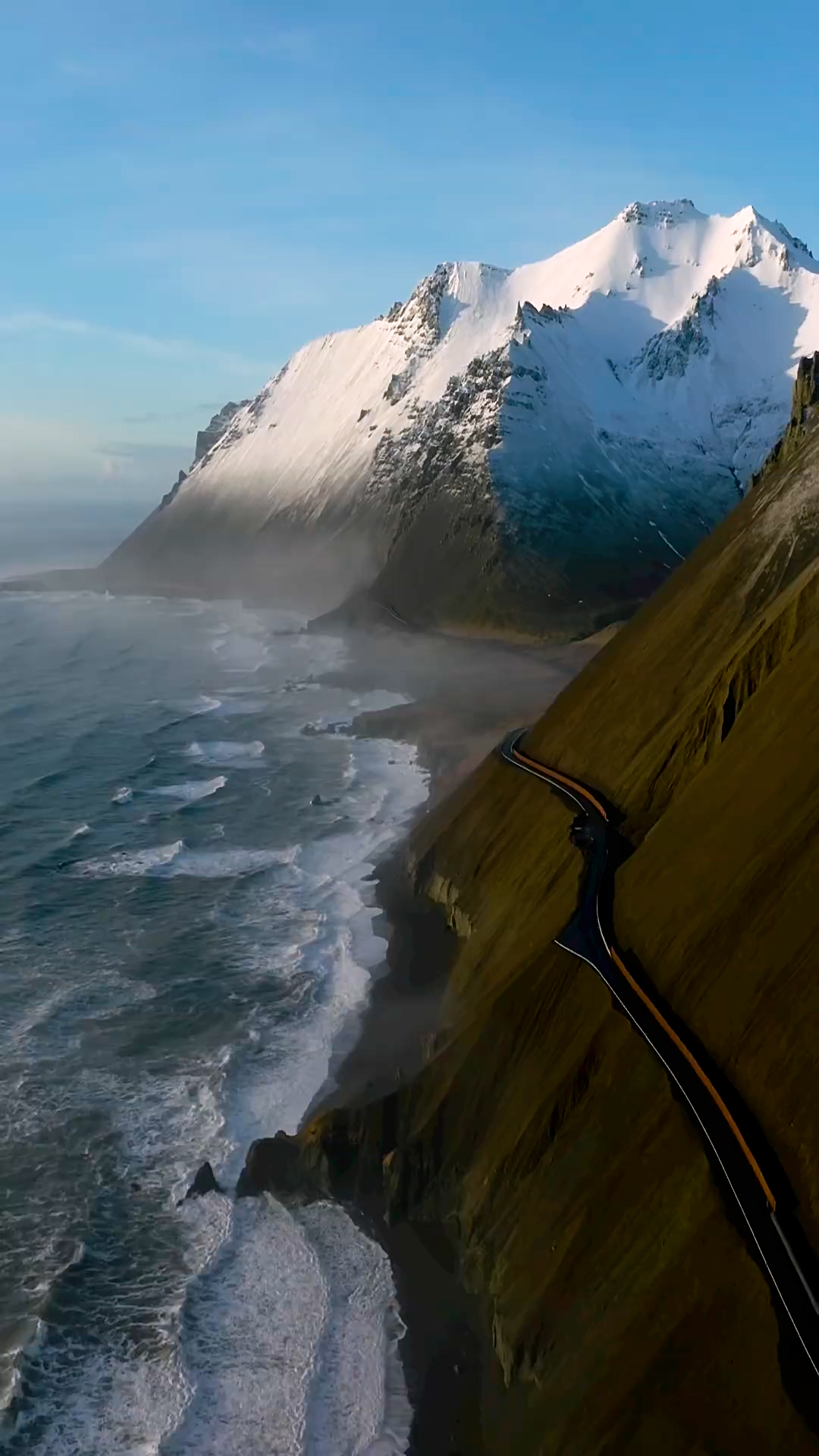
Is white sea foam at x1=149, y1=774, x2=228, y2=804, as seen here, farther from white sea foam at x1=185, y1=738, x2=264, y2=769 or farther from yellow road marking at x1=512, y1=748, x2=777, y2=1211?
yellow road marking at x1=512, y1=748, x2=777, y2=1211

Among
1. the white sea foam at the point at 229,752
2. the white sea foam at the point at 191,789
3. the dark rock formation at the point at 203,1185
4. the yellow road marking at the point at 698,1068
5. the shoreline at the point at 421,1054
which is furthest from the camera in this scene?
the white sea foam at the point at 229,752

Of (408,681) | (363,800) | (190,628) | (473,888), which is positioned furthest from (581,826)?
(190,628)

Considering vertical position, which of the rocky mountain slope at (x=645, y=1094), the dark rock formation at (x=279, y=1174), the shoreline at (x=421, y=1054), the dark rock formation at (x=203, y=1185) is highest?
the rocky mountain slope at (x=645, y=1094)

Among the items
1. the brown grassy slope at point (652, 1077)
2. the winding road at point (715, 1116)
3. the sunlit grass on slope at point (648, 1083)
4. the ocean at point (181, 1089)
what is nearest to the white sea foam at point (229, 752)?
the ocean at point (181, 1089)

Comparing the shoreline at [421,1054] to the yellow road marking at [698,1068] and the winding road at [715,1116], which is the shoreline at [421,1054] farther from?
the yellow road marking at [698,1068]

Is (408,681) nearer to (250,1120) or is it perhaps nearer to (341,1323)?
(250,1120)

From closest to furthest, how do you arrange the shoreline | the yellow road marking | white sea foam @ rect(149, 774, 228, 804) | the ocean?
the yellow road marking, the shoreline, the ocean, white sea foam @ rect(149, 774, 228, 804)

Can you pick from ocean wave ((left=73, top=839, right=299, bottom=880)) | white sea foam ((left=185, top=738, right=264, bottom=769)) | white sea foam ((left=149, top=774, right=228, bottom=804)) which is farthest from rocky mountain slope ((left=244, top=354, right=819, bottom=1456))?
white sea foam ((left=185, top=738, right=264, bottom=769))
